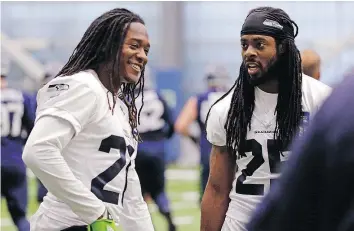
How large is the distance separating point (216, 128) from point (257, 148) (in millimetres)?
204

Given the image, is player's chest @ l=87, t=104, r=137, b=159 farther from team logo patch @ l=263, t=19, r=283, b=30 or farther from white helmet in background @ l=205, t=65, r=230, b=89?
white helmet in background @ l=205, t=65, r=230, b=89

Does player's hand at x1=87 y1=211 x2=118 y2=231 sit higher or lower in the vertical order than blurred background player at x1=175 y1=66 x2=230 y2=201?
higher

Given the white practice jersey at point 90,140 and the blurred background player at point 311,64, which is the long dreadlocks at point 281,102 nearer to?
the white practice jersey at point 90,140

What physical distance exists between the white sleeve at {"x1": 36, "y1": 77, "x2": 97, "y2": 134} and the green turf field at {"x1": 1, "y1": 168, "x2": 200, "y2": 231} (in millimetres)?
6794

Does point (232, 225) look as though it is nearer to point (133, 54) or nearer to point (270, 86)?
point (270, 86)

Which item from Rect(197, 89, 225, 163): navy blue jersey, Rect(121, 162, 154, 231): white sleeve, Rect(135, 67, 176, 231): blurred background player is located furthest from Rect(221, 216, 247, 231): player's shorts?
Rect(197, 89, 225, 163): navy blue jersey

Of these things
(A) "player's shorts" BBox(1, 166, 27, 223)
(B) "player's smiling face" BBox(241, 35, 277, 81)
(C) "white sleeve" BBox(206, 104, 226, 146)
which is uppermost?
(B) "player's smiling face" BBox(241, 35, 277, 81)

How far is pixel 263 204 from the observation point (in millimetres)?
1504

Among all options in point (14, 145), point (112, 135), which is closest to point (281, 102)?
point (112, 135)

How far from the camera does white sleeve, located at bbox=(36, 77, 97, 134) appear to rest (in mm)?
3242

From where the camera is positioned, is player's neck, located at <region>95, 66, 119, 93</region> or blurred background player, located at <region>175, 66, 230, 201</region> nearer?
player's neck, located at <region>95, 66, 119, 93</region>

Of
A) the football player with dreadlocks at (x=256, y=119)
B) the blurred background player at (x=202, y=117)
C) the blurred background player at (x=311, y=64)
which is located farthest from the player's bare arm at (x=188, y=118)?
the football player with dreadlocks at (x=256, y=119)

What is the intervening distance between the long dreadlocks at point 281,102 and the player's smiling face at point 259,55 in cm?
4

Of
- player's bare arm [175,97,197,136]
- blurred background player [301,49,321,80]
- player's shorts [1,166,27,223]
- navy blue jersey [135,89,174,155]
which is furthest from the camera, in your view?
player's bare arm [175,97,197,136]
